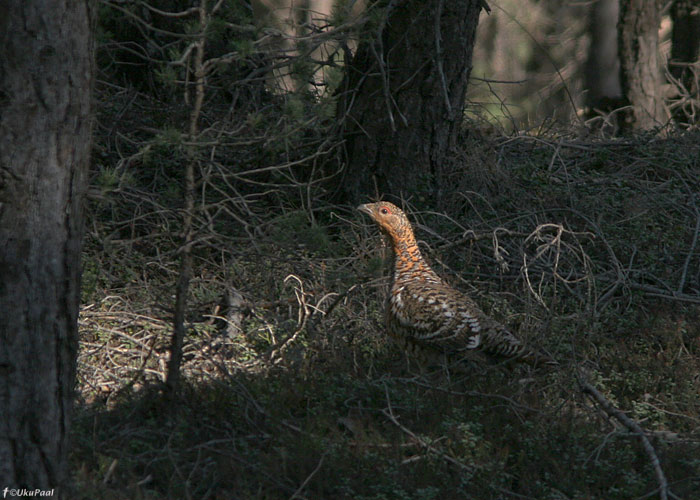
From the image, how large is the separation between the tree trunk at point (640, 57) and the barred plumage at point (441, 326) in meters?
10.2

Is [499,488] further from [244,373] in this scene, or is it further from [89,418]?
[89,418]

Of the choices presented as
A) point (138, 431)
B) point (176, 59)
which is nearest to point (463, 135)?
point (176, 59)

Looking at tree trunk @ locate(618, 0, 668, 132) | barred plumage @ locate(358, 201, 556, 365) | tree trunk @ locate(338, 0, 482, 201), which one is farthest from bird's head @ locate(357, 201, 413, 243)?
tree trunk @ locate(618, 0, 668, 132)

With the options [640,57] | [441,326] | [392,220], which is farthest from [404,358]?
[640,57]

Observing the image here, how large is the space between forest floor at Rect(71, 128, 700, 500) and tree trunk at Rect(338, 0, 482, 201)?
352 millimetres

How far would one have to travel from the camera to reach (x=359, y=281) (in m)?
7.48

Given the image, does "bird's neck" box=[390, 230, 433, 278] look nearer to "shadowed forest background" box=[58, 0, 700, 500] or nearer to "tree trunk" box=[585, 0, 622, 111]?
"shadowed forest background" box=[58, 0, 700, 500]

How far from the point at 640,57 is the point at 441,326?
11.1 metres

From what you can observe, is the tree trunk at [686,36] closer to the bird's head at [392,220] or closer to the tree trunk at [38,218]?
the bird's head at [392,220]

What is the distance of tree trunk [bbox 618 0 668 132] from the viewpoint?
598 inches

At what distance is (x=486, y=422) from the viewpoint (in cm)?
535

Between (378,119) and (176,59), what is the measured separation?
380cm

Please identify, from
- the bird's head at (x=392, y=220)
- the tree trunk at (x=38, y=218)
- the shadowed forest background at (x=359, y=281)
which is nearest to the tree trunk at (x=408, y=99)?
the shadowed forest background at (x=359, y=281)

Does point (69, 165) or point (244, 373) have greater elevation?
point (69, 165)
